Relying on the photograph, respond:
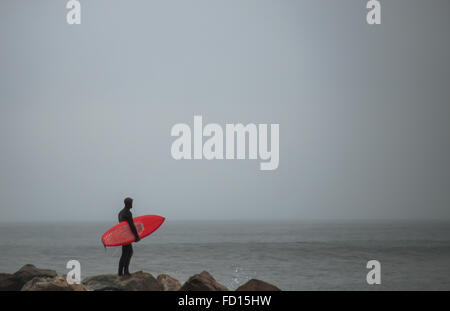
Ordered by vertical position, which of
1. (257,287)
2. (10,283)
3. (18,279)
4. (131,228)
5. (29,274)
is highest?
(131,228)

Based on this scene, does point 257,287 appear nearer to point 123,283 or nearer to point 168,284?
point 168,284

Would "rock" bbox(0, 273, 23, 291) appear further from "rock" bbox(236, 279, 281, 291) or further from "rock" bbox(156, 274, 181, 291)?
"rock" bbox(236, 279, 281, 291)

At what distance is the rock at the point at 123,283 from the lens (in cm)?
1009

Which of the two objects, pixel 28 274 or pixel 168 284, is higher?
pixel 28 274

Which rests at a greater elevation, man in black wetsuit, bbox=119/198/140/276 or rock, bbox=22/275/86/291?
man in black wetsuit, bbox=119/198/140/276

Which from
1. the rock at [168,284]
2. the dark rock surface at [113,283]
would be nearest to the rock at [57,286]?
the dark rock surface at [113,283]

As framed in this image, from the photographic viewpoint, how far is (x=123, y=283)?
10.2 metres

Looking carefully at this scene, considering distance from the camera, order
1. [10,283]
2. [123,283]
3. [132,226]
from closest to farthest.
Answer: [123,283]
[132,226]
[10,283]

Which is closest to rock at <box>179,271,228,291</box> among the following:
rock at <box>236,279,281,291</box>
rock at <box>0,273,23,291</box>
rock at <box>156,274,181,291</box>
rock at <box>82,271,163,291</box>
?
rock at <box>236,279,281,291</box>

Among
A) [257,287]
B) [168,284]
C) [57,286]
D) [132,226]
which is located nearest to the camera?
[257,287]

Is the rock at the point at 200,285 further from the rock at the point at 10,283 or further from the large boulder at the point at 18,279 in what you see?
the rock at the point at 10,283

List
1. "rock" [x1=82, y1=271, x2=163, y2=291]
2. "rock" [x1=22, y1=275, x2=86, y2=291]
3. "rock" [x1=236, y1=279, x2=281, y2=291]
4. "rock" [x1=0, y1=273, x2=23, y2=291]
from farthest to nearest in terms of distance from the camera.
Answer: "rock" [x1=0, y1=273, x2=23, y2=291]
"rock" [x1=82, y1=271, x2=163, y2=291]
"rock" [x1=22, y1=275, x2=86, y2=291]
"rock" [x1=236, y1=279, x2=281, y2=291]

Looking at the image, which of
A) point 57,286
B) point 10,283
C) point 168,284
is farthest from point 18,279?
point 168,284

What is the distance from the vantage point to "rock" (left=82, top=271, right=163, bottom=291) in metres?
10.1
